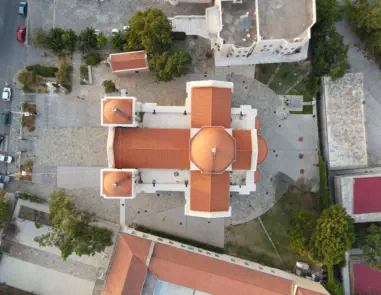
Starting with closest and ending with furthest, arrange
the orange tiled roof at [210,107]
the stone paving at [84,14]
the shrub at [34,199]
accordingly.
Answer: the orange tiled roof at [210,107] < the shrub at [34,199] < the stone paving at [84,14]

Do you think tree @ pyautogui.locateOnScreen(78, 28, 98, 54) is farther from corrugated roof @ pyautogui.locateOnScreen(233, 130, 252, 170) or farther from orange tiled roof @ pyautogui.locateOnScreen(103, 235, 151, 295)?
orange tiled roof @ pyautogui.locateOnScreen(103, 235, 151, 295)

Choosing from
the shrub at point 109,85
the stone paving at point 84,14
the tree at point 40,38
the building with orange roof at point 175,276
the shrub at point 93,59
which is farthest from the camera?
the stone paving at point 84,14

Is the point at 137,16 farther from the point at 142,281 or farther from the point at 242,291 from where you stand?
the point at 242,291

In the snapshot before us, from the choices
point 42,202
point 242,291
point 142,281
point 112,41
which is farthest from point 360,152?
point 42,202

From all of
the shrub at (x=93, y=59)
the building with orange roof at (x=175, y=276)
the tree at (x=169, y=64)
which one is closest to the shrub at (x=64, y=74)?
the shrub at (x=93, y=59)

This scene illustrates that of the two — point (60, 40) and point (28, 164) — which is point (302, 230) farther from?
point (60, 40)

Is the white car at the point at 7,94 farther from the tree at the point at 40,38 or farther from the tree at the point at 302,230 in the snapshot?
the tree at the point at 302,230

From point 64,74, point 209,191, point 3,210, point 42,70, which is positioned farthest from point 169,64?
point 3,210
